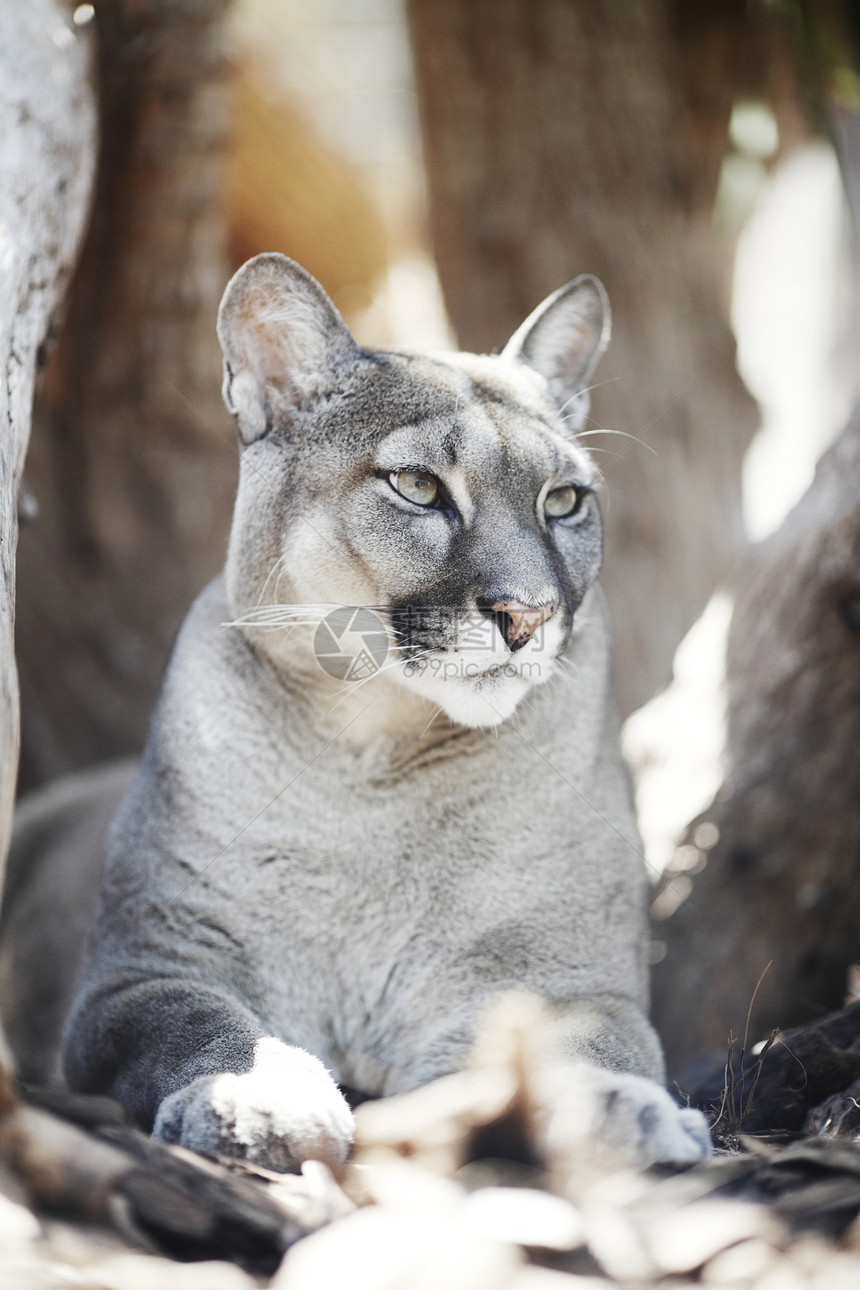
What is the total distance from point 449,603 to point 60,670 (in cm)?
307

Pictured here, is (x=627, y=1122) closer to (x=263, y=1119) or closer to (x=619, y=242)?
(x=263, y=1119)

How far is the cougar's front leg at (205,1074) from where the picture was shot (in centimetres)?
175

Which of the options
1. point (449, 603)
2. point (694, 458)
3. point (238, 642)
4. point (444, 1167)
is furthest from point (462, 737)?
point (694, 458)

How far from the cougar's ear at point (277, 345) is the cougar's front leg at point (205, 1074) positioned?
124 cm

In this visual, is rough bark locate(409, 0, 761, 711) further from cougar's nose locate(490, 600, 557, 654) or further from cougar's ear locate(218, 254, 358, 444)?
cougar's nose locate(490, 600, 557, 654)

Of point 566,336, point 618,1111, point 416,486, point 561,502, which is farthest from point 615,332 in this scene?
point 618,1111

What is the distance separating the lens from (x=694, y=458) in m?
4.66

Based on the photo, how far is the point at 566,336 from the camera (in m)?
2.87

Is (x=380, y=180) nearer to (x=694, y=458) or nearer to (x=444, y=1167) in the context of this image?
(x=694, y=458)

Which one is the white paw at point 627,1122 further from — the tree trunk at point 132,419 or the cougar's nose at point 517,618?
the tree trunk at point 132,419

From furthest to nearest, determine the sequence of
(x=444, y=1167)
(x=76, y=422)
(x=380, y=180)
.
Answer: (x=380, y=180), (x=76, y=422), (x=444, y=1167)

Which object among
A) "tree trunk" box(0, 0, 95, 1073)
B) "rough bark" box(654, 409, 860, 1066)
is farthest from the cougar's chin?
"rough bark" box(654, 409, 860, 1066)

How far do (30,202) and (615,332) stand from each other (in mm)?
2641

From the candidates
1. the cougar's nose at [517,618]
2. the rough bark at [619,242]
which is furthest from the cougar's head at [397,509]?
the rough bark at [619,242]
